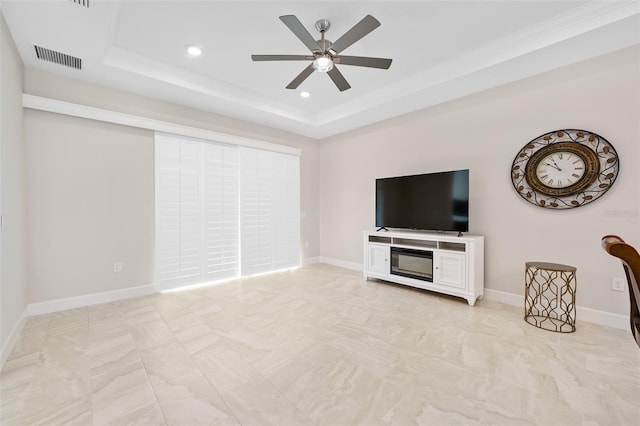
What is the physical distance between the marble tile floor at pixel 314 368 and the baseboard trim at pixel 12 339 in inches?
2.0

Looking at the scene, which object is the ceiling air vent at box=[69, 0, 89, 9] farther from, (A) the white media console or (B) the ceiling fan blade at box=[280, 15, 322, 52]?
(A) the white media console

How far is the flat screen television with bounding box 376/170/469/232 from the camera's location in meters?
3.32

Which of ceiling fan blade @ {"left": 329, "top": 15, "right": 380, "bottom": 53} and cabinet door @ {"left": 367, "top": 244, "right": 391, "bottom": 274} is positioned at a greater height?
ceiling fan blade @ {"left": 329, "top": 15, "right": 380, "bottom": 53}

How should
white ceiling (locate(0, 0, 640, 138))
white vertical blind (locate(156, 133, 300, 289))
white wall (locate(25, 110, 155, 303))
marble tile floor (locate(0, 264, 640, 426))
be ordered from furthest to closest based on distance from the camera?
white vertical blind (locate(156, 133, 300, 289)) < white wall (locate(25, 110, 155, 303)) < white ceiling (locate(0, 0, 640, 138)) < marble tile floor (locate(0, 264, 640, 426))

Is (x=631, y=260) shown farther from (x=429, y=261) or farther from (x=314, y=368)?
(x=429, y=261)

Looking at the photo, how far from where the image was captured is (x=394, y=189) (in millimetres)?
4023

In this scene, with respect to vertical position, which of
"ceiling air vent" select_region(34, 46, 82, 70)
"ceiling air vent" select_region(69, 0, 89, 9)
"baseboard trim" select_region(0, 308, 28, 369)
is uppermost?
"ceiling air vent" select_region(69, 0, 89, 9)

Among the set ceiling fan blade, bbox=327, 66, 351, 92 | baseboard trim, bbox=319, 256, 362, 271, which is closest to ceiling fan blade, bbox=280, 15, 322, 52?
ceiling fan blade, bbox=327, 66, 351, 92

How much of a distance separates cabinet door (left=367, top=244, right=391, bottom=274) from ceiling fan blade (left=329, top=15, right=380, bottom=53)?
2.71 metres

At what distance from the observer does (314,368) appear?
188 cm

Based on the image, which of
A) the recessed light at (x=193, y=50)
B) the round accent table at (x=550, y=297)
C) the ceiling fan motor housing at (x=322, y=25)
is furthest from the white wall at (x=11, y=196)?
the round accent table at (x=550, y=297)

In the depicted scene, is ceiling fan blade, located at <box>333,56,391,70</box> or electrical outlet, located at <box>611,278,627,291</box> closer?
ceiling fan blade, located at <box>333,56,391,70</box>

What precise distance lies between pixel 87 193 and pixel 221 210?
1593mm

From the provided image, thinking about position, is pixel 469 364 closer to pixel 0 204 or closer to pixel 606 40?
pixel 606 40
